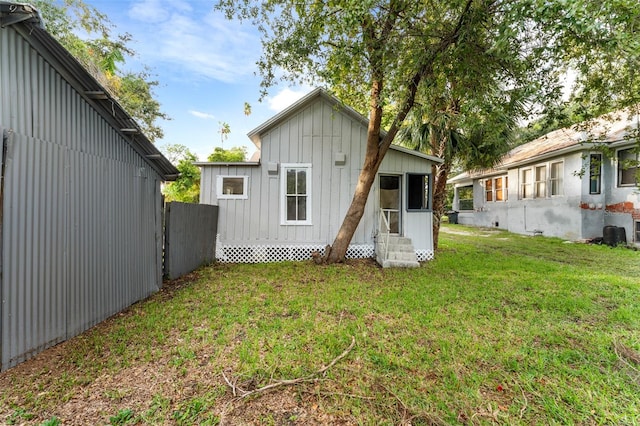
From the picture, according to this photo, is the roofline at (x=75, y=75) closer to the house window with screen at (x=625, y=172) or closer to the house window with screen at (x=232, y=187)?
the house window with screen at (x=232, y=187)

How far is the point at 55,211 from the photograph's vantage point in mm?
3254

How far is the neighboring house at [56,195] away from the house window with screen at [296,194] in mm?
4169

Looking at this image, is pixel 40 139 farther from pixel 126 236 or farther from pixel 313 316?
pixel 313 316

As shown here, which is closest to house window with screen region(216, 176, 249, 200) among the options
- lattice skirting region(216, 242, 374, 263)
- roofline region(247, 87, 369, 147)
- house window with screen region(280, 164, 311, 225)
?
house window with screen region(280, 164, 311, 225)

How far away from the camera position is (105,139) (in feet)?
13.6

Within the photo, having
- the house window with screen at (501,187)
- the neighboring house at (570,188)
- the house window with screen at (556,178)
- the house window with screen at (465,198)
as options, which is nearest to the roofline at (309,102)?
the neighboring house at (570,188)

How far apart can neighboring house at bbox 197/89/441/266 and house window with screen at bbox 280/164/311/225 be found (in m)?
0.03

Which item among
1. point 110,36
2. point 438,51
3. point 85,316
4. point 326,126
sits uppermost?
point 110,36

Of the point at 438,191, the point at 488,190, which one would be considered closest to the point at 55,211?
the point at 438,191

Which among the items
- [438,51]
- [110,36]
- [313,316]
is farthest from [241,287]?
[110,36]

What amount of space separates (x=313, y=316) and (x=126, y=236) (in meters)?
3.23

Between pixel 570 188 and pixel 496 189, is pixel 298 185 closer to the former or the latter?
pixel 570 188

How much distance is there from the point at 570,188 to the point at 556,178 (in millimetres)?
1054

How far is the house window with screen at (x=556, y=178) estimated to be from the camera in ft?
40.4
